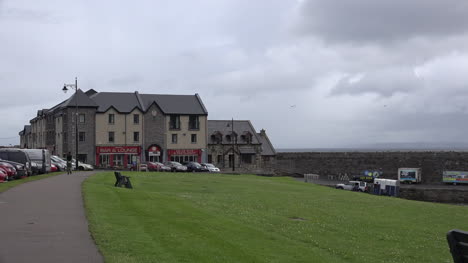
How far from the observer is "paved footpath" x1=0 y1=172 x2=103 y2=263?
10250mm

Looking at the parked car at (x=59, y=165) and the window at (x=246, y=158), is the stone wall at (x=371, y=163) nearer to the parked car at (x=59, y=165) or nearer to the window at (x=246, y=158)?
the window at (x=246, y=158)

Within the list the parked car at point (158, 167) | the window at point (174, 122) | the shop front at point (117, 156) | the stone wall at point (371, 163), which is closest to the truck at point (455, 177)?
the stone wall at point (371, 163)

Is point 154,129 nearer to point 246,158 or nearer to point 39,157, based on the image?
point 246,158

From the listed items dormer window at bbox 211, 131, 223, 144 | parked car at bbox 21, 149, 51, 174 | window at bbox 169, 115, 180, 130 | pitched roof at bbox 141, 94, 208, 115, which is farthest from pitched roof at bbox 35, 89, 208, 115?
parked car at bbox 21, 149, 51, 174

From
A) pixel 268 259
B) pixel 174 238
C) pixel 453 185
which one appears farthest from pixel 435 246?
pixel 453 185

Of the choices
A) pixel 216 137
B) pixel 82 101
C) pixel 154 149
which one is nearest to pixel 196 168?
pixel 154 149

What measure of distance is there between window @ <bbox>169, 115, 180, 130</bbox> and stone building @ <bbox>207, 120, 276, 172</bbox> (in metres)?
7.04

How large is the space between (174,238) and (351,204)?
16.8 meters

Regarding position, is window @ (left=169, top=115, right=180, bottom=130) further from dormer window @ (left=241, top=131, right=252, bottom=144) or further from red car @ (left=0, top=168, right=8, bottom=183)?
red car @ (left=0, top=168, right=8, bottom=183)

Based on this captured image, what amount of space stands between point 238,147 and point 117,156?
21.8 metres

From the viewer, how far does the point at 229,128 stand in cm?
9638

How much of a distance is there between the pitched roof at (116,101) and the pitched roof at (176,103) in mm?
2239

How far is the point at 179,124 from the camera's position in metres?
88.4

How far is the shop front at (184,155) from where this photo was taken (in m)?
87.5
